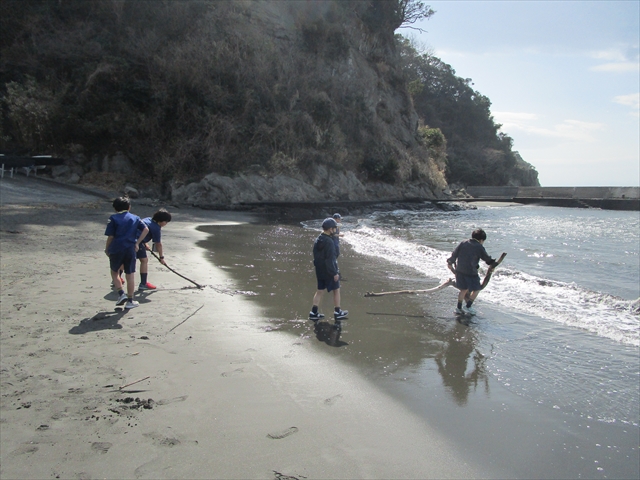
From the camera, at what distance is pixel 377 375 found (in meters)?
4.77

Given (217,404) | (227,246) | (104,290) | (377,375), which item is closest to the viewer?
(217,404)

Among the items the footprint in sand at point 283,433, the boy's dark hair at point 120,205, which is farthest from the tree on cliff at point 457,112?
the footprint in sand at point 283,433

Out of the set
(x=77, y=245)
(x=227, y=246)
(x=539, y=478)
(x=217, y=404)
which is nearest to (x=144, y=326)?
(x=217, y=404)

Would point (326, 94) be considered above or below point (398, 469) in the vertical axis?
above

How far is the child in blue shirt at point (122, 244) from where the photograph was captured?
6352 millimetres

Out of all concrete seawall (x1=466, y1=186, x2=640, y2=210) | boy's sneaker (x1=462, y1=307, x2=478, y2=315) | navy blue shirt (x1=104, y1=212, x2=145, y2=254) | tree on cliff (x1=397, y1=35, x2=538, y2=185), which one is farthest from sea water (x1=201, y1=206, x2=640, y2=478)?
tree on cliff (x1=397, y1=35, x2=538, y2=185)

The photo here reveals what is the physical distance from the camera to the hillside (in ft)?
88.5

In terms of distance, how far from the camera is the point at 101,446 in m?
3.15

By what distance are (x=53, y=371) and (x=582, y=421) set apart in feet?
15.8

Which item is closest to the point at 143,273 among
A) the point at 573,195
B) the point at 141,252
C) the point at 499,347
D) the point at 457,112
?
the point at 141,252

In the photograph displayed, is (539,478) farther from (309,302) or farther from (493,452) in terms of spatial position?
(309,302)

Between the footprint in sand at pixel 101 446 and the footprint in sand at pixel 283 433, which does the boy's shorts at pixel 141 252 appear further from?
the footprint in sand at pixel 283 433

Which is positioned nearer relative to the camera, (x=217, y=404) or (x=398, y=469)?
(x=398, y=469)

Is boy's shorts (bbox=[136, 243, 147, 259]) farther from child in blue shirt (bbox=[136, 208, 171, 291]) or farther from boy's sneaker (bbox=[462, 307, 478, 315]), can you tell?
boy's sneaker (bbox=[462, 307, 478, 315])
